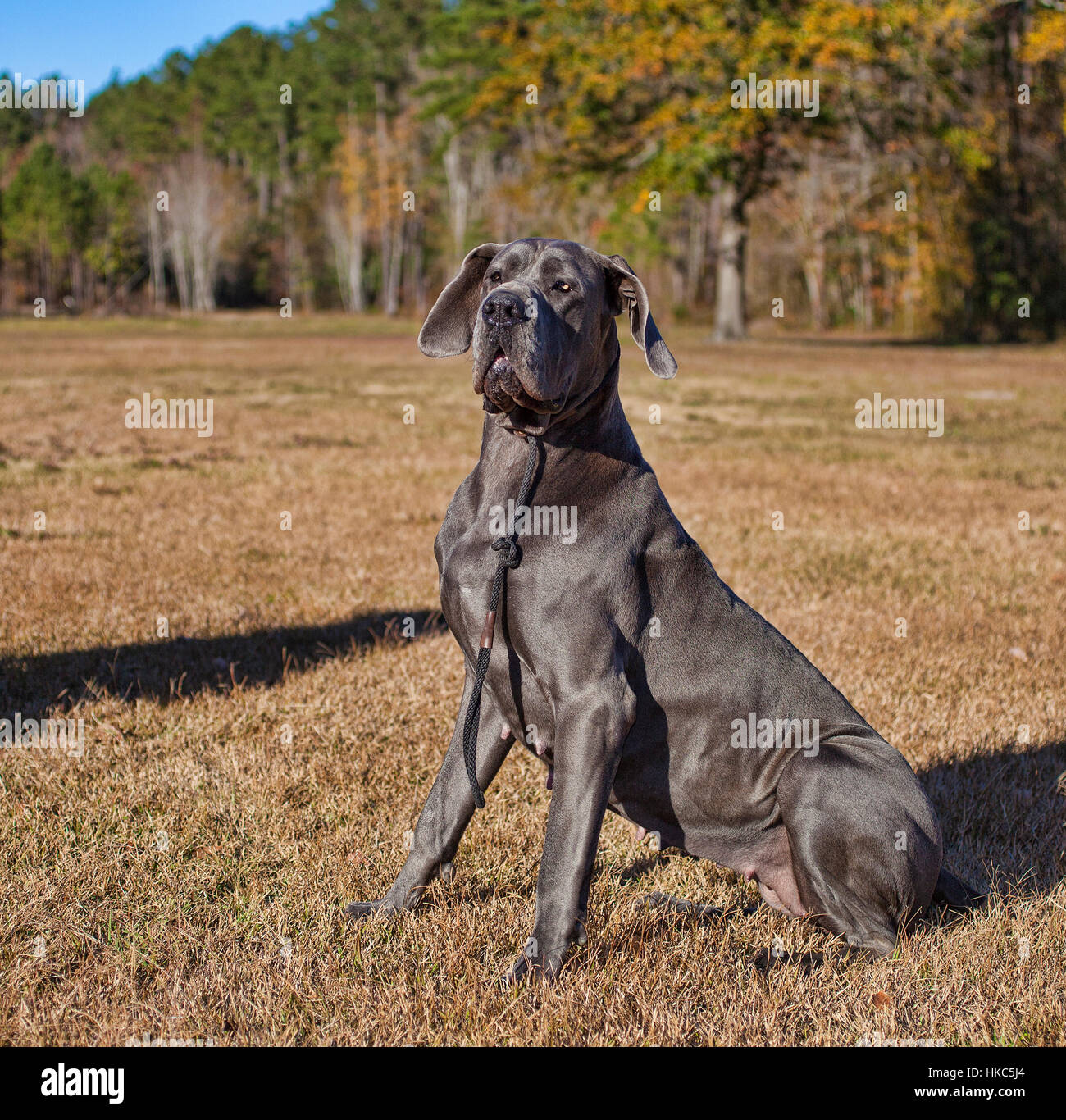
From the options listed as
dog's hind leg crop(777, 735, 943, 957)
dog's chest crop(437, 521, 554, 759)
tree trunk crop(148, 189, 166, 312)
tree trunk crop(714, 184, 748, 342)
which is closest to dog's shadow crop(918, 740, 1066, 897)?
dog's hind leg crop(777, 735, 943, 957)

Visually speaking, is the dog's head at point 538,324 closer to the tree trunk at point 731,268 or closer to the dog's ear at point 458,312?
the dog's ear at point 458,312

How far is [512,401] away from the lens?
8.82 feet

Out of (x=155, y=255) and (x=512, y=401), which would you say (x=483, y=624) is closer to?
(x=512, y=401)

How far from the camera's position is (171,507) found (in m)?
8.11

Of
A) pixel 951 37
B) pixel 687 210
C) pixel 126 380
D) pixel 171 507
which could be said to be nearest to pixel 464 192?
pixel 687 210

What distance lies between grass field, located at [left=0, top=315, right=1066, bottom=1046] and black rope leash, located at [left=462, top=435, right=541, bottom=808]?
1.47 feet

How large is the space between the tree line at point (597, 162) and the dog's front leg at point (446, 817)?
9.82 metres

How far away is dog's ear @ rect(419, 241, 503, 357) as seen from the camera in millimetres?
2986

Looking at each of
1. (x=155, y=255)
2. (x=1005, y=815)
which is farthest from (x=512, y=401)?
(x=155, y=255)

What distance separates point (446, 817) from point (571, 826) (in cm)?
52

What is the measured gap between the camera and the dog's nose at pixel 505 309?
260 centimetres
